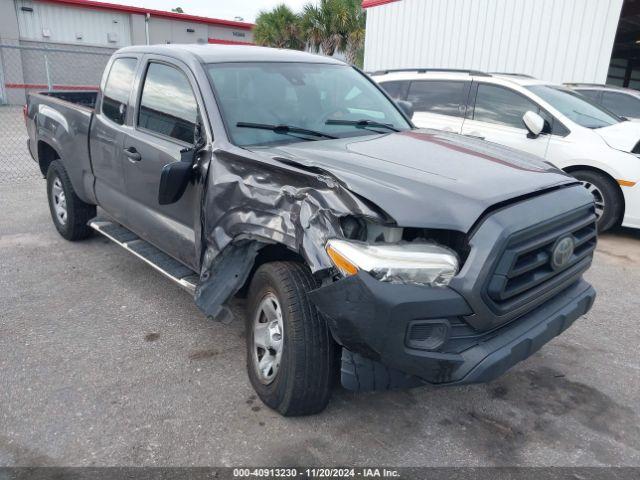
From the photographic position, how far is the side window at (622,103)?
28.8 ft

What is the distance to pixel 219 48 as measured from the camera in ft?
12.8

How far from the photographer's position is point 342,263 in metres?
2.24

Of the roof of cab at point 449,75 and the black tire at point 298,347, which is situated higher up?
the roof of cab at point 449,75

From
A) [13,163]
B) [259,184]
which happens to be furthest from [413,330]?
[13,163]

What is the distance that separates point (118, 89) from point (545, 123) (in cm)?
472

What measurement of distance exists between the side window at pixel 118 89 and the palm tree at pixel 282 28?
19686 millimetres

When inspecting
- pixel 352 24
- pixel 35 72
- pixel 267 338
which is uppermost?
pixel 352 24

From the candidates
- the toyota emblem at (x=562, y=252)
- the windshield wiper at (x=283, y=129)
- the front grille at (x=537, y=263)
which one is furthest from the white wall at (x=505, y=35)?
the toyota emblem at (x=562, y=252)

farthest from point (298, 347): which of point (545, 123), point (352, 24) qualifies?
point (352, 24)

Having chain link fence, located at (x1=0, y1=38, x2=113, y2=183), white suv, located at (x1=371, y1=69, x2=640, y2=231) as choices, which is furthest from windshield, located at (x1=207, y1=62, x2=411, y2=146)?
chain link fence, located at (x1=0, y1=38, x2=113, y2=183)

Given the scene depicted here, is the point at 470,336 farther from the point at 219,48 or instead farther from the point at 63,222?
the point at 63,222

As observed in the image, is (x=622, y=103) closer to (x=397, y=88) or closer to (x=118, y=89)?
(x=397, y=88)

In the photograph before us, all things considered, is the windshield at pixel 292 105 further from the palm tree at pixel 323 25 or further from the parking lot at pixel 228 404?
the palm tree at pixel 323 25

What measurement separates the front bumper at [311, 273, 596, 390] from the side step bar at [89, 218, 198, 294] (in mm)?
1347
